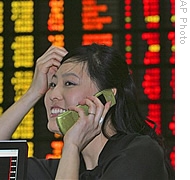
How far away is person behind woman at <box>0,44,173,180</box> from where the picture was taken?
1.39 metres

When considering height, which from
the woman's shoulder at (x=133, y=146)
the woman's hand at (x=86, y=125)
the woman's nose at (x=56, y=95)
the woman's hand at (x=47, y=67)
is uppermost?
the woman's hand at (x=47, y=67)

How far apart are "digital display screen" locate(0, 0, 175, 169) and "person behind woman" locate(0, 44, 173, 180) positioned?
100cm

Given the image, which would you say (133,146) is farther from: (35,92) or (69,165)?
(35,92)

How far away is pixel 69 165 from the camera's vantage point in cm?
135

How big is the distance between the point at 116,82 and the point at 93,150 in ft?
0.62

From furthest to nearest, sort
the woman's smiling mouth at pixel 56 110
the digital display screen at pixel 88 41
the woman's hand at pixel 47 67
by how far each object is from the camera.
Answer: the digital display screen at pixel 88 41, the woman's hand at pixel 47 67, the woman's smiling mouth at pixel 56 110

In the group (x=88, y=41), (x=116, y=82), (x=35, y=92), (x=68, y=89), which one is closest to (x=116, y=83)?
(x=116, y=82)

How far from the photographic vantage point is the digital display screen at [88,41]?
2.64 metres

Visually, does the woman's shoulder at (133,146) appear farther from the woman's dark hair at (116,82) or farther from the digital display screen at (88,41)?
the digital display screen at (88,41)

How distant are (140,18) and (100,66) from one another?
1.10 meters

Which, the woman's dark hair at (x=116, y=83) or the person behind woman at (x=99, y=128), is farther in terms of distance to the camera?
the woman's dark hair at (x=116, y=83)

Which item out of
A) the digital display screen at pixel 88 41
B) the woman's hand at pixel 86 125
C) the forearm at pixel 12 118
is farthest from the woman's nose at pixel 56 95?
the digital display screen at pixel 88 41

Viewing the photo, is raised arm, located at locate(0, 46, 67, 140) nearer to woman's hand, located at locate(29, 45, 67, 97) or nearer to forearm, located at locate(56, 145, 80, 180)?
woman's hand, located at locate(29, 45, 67, 97)

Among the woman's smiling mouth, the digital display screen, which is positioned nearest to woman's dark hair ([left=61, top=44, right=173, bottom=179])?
the woman's smiling mouth
